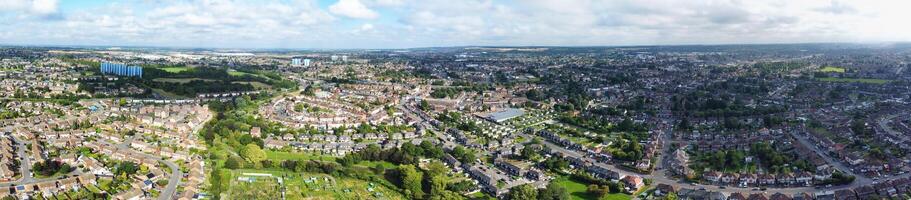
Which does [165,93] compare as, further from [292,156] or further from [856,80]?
[856,80]

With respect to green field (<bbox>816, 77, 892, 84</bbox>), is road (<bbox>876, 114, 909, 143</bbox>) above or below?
below

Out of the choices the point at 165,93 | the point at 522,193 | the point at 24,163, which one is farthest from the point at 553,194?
the point at 165,93

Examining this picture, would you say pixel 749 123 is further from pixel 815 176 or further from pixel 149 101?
pixel 149 101

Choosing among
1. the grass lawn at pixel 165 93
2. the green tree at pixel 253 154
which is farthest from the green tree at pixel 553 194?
the grass lawn at pixel 165 93

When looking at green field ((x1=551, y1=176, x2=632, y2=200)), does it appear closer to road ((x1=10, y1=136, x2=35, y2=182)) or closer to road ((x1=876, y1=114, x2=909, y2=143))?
road ((x1=876, y1=114, x2=909, y2=143))

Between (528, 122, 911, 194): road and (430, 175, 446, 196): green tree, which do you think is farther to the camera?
(528, 122, 911, 194): road

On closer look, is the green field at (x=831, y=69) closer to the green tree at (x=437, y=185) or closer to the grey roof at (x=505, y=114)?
the grey roof at (x=505, y=114)

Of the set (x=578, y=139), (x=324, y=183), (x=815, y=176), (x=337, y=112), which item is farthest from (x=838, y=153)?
(x=337, y=112)

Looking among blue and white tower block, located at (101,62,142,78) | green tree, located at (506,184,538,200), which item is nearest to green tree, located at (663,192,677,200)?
Answer: green tree, located at (506,184,538,200)
